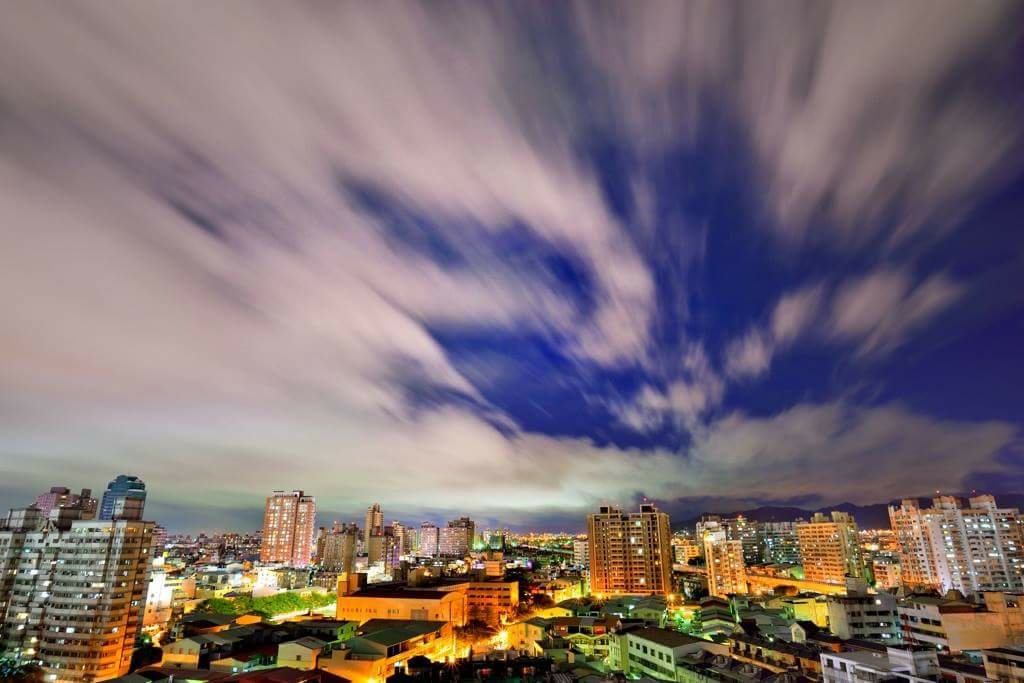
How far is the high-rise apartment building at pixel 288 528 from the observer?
14812 cm

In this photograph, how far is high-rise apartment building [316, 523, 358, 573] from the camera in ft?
Result: 380

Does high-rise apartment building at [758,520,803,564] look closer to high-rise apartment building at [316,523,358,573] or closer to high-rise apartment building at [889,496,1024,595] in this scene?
high-rise apartment building at [889,496,1024,595]

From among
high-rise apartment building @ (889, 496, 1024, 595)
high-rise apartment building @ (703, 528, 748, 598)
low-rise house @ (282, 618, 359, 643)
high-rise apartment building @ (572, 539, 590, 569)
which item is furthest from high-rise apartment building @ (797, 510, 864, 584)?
low-rise house @ (282, 618, 359, 643)

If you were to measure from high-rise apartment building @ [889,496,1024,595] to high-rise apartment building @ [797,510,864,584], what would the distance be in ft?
34.3

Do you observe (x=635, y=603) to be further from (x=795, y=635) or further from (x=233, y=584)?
(x=233, y=584)

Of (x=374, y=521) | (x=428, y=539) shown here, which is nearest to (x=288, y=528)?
(x=374, y=521)

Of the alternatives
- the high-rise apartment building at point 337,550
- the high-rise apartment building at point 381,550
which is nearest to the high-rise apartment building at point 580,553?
the high-rise apartment building at point 381,550

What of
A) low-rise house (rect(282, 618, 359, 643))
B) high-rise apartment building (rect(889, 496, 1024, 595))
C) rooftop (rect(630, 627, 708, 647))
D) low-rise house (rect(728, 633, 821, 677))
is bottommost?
low-rise house (rect(282, 618, 359, 643))

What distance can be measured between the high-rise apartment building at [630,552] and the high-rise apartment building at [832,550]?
2576 centimetres

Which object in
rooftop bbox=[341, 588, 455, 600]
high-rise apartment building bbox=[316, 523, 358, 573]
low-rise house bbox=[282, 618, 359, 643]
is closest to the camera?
low-rise house bbox=[282, 618, 359, 643]

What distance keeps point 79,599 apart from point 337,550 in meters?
86.8

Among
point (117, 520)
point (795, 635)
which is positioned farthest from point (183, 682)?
point (795, 635)

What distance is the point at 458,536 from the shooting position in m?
166

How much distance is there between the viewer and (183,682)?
3052 centimetres
